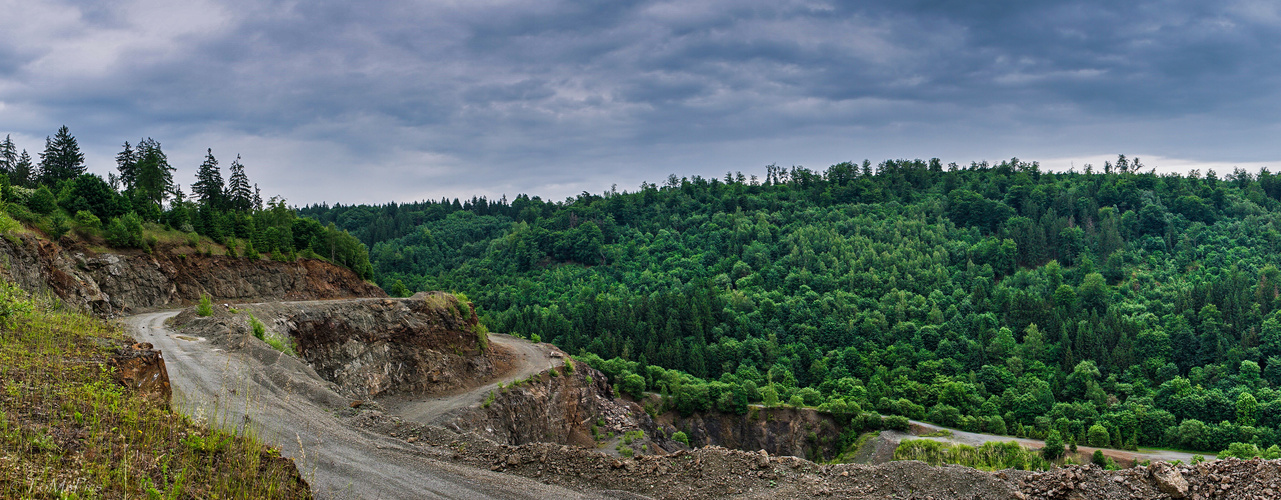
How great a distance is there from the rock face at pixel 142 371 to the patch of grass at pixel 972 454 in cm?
4876

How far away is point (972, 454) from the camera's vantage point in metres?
52.8

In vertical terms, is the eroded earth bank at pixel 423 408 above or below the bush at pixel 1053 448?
above

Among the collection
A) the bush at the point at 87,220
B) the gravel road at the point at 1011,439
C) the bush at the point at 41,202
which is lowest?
the gravel road at the point at 1011,439

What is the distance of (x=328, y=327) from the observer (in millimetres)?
32625

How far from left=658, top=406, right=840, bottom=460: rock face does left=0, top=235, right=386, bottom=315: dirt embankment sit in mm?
32584

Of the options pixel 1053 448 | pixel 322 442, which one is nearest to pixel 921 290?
pixel 1053 448

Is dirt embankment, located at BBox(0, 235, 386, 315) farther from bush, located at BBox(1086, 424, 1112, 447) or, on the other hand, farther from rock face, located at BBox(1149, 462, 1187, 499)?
bush, located at BBox(1086, 424, 1112, 447)

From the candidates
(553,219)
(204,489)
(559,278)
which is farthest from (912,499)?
(553,219)

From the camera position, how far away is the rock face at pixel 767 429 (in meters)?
64.2

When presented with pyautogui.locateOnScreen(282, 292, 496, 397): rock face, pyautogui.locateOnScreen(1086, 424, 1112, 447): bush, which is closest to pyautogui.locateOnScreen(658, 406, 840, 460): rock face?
pyautogui.locateOnScreen(1086, 424, 1112, 447): bush

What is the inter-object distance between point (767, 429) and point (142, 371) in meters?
60.6

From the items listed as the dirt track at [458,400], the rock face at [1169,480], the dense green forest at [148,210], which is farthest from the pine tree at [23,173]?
the rock face at [1169,480]

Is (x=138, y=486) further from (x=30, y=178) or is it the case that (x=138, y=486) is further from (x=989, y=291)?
(x=989, y=291)

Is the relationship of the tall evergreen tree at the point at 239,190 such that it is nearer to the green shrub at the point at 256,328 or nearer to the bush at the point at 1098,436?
the green shrub at the point at 256,328
